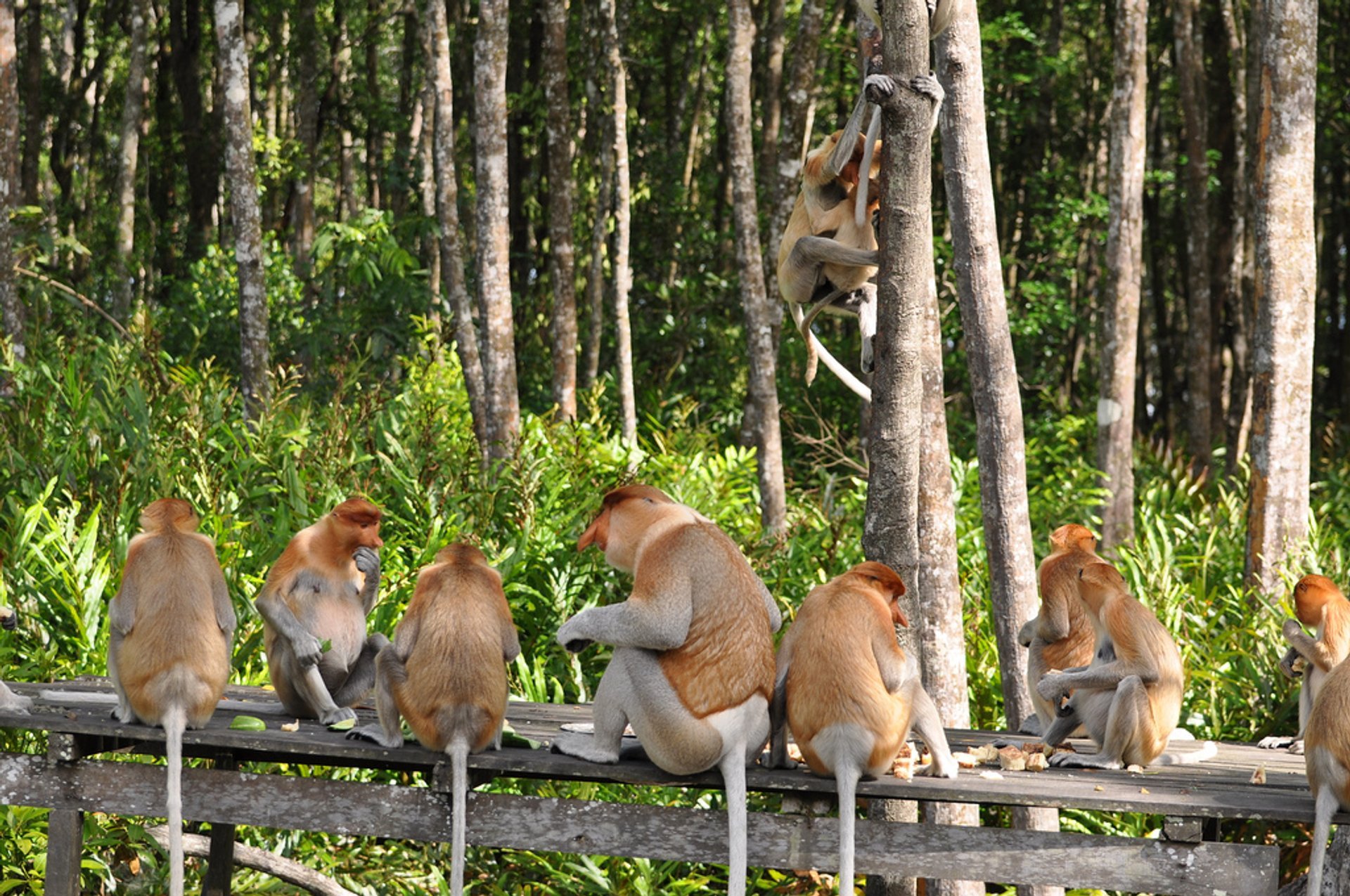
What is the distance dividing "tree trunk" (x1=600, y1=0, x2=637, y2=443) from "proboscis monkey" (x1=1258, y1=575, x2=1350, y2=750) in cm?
552

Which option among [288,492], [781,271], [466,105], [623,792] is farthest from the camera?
[466,105]

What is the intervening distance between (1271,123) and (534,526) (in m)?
4.13

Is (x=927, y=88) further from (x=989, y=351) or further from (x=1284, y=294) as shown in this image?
(x=1284, y=294)

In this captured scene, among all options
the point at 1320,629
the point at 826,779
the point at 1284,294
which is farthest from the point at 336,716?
the point at 1284,294

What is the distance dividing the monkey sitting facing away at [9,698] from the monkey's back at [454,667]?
3.97 ft

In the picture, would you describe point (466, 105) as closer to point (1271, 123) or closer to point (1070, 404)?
point (1070, 404)

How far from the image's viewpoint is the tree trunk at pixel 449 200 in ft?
28.0

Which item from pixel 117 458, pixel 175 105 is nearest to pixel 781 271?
pixel 117 458

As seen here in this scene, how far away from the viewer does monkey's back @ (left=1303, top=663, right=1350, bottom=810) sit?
3.15 meters

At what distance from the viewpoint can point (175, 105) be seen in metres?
19.0

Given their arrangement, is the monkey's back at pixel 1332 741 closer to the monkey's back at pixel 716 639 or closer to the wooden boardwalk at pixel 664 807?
the wooden boardwalk at pixel 664 807

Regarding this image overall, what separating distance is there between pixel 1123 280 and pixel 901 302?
5.39 m

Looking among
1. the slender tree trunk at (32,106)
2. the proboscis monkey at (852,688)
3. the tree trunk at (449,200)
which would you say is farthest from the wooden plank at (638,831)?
the slender tree trunk at (32,106)

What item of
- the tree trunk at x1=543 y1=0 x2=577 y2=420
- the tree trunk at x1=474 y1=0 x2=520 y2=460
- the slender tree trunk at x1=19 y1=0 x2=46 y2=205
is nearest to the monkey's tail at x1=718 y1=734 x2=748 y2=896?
the tree trunk at x1=474 y1=0 x2=520 y2=460
